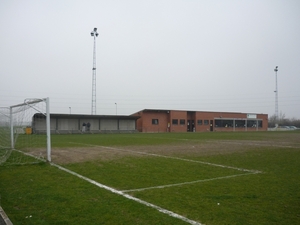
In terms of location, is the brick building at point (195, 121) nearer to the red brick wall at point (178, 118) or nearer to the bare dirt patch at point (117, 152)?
the red brick wall at point (178, 118)

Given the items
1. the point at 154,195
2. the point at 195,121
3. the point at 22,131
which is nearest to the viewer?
the point at 154,195

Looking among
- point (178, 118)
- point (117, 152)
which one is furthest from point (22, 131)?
point (178, 118)

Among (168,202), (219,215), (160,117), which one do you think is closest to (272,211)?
(219,215)

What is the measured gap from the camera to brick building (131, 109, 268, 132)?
2317 inches

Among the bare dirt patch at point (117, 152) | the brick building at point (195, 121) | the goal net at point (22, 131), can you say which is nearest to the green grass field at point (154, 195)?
the bare dirt patch at point (117, 152)

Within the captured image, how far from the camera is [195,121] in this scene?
212ft

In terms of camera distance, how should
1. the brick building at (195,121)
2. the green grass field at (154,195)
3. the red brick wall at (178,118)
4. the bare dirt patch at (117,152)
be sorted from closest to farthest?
1. the green grass field at (154,195)
2. the bare dirt patch at (117,152)
3. the brick building at (195,121)
4. the red brick wall at (178,118)

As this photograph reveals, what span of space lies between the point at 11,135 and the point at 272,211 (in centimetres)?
1592

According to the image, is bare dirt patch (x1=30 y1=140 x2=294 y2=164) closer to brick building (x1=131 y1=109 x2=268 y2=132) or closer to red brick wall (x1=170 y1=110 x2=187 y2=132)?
brick building (x1=131 y1=109 x2=268 y2=132)

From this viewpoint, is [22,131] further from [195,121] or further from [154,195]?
[195,121]

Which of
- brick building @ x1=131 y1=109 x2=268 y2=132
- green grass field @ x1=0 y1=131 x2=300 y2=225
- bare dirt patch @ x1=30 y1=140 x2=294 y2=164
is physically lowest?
bare dirt patch @ x1=30 y1=140 x2=294 y2=164

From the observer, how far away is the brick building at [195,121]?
58.9 metres

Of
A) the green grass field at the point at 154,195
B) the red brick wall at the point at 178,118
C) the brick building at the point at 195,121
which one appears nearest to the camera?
the green grass field at the point at 154,195

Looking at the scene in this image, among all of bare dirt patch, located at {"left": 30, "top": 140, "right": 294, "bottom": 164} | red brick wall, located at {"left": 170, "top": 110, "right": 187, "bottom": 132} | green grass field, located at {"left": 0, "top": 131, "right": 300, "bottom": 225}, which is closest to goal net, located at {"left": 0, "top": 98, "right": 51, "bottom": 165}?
bare dirt patch, located at {"left": 30, "top": 140, "right": 294, "bottom": 164}
